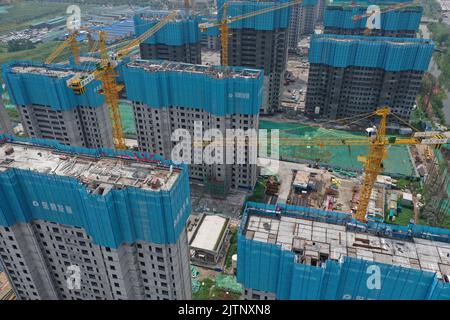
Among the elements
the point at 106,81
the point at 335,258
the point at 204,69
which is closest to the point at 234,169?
the point at 204,69

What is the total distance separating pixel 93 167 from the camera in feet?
151

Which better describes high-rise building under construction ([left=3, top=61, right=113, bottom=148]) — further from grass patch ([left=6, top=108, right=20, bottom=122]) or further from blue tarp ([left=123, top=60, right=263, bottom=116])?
grass patch ([left=6, top=108, right=20, bottom=122])

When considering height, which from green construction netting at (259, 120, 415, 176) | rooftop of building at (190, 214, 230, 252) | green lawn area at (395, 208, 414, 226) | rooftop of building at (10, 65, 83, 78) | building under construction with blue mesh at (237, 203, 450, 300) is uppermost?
rooftop of building at (10, 65, 83, 78)

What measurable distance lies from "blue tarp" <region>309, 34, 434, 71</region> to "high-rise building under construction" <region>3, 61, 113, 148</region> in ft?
236

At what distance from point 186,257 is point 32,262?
2321 cm

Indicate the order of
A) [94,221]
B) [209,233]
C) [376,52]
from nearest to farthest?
[94,221] < [209,233] < [376,52]

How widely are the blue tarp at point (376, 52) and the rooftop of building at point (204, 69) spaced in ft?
150

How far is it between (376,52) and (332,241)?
87722 millimetres

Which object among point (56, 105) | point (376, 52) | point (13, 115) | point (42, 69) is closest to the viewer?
point (56, 105)

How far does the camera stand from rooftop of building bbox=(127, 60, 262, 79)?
77.8 metres

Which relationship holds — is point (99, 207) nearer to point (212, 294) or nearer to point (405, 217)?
point (212, 294)

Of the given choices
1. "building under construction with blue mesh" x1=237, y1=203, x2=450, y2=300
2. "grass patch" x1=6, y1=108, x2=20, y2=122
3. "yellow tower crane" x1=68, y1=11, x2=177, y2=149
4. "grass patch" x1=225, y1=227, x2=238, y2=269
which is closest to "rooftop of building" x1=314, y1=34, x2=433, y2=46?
"yellow tower crane" x1=68, y1=11, x2=177, y2=149

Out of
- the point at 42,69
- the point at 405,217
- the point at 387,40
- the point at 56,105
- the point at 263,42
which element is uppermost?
the point at 387,40
